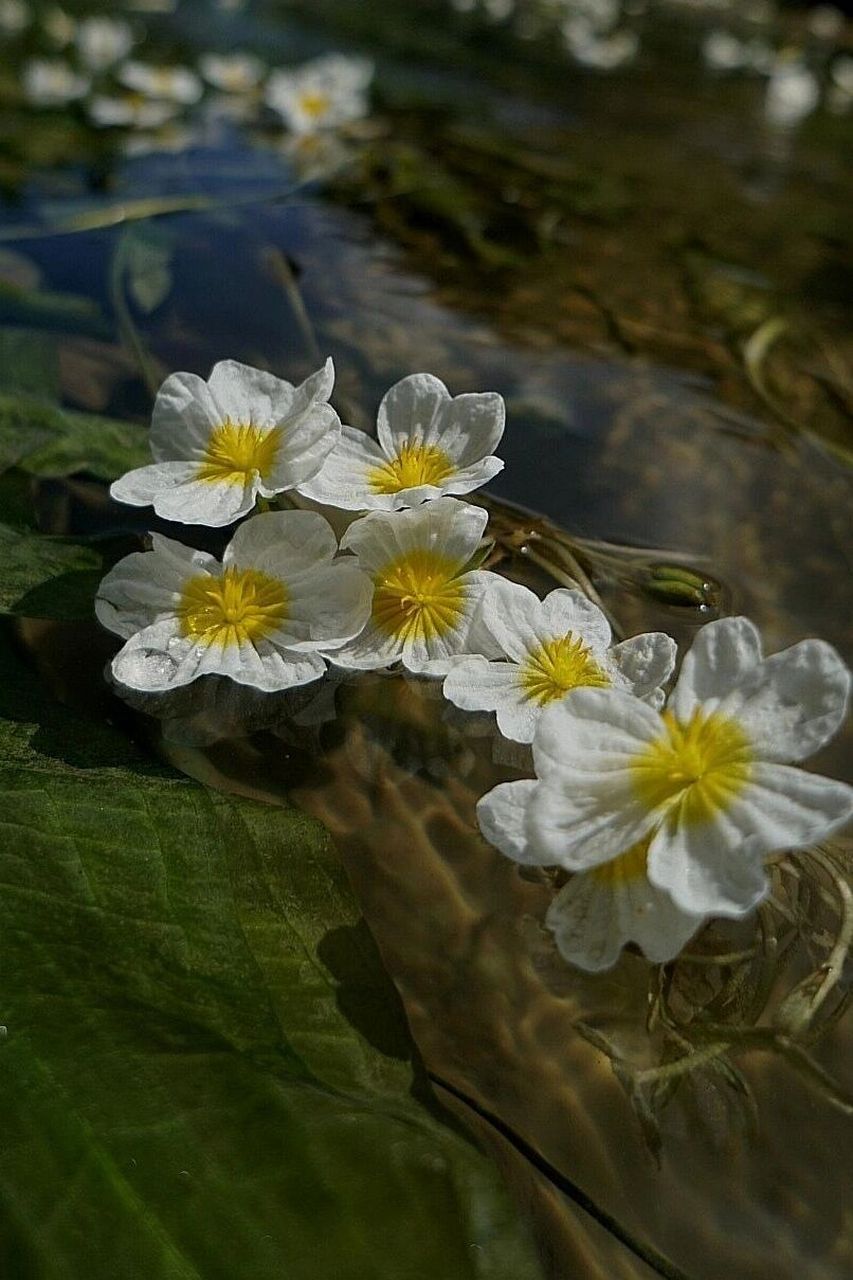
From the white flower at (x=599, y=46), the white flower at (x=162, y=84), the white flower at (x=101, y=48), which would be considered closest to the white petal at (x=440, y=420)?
the white flower at (x=162, y=84)

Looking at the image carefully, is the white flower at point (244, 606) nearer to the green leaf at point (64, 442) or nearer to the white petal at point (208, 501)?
the white petal at point (208, 501)

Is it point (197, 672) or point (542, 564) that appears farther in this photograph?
point (542, 564)

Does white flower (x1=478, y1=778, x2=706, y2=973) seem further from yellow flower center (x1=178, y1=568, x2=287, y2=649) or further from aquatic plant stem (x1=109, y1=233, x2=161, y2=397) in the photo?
aquatic plant stem (x1=109, y1=233, x2=161, y2=397)

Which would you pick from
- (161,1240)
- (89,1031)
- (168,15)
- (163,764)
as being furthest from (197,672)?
(168,15)

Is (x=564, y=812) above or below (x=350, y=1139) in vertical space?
above

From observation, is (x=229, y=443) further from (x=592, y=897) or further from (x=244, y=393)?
(x=592, y=897)

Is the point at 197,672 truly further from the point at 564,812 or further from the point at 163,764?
the point at 564,812
